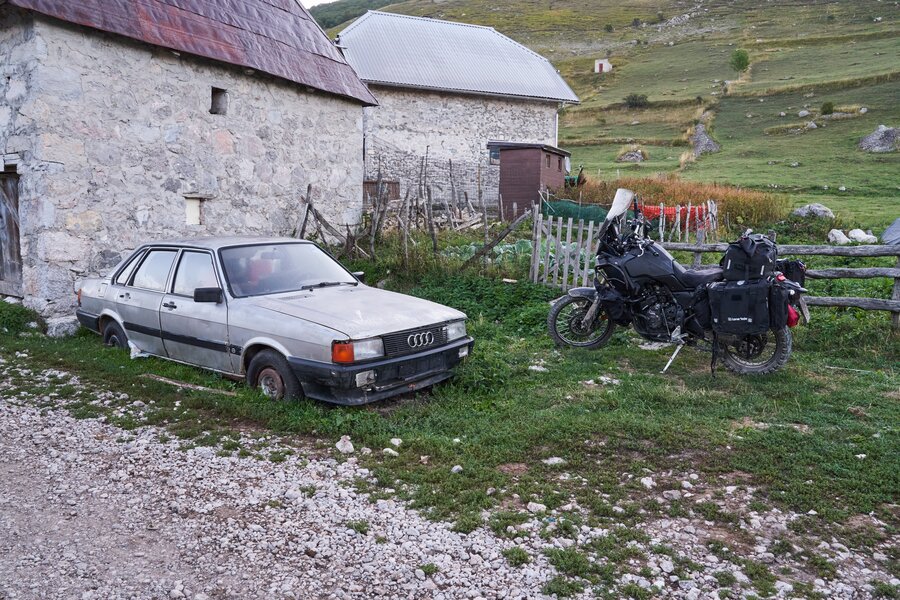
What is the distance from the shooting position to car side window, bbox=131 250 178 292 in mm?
6891

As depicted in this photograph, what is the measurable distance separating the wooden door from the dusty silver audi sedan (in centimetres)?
254

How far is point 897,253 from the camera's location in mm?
7414

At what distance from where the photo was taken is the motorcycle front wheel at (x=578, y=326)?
779 centimetres

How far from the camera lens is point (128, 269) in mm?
7391

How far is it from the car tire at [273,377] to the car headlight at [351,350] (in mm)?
538

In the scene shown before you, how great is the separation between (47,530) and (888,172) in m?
29.8

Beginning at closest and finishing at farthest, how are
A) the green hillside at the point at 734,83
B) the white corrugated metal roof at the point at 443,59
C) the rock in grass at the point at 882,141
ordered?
1. the white corrugated metal roof at the point at 443,59
2. the green hillside at the point at 734,83
3. the rock in grass at the point at 882,141

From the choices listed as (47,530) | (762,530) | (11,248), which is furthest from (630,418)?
(11,248)

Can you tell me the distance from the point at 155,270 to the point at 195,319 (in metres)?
1.05

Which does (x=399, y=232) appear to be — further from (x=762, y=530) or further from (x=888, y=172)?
(x=888, y=172)

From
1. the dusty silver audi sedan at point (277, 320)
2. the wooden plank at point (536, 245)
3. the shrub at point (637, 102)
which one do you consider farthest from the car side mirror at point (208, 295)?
the shrub at point (637, 102)

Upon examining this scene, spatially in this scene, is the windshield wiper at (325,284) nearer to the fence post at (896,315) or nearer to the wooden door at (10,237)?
the wooden door at (10,237)

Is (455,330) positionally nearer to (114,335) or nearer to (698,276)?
(698,276)

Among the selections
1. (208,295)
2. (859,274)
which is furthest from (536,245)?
(208,295)
